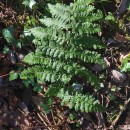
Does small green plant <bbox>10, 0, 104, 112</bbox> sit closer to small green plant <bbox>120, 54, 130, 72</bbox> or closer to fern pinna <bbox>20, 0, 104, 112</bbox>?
fern pinna <bbox>20, 0, 104, 112</bbox>

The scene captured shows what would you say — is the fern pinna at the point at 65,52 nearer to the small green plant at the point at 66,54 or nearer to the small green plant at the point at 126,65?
the small green plant at the point at 66,54

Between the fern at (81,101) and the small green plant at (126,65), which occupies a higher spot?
the small green plant at (126,65)

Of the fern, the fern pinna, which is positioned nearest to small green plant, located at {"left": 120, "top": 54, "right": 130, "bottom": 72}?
the fern pinna

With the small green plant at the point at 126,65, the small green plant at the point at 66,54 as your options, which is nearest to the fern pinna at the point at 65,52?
the small green plant at the point at 66,54

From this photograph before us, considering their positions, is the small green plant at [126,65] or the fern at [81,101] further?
the small green plant at [126,65]

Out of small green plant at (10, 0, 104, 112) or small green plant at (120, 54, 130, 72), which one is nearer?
small green plant at (10, 0, 104, 112)

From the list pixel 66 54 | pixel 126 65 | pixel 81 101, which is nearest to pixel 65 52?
pixel 66 54

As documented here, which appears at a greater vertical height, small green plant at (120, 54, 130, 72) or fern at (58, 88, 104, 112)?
small green plant at (120, 54, 130, 72)

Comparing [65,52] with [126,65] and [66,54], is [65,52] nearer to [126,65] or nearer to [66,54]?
[66,54]
